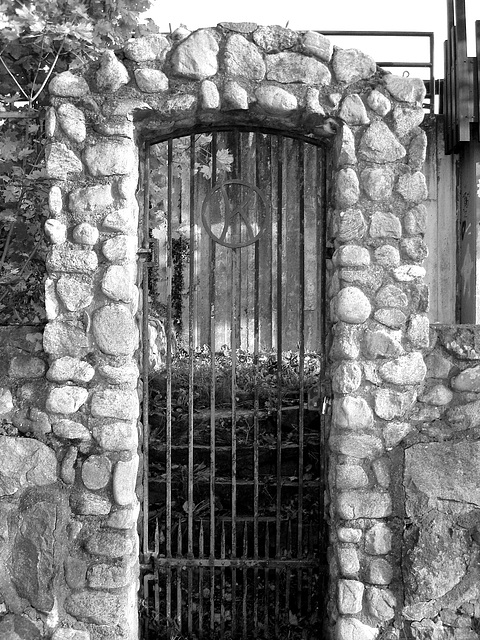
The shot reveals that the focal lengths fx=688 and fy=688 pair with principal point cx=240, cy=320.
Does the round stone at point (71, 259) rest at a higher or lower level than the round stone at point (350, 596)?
higher

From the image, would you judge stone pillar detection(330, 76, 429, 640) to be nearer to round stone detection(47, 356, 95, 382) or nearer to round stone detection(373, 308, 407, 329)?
round stone detection(373, 308, 407, 329)

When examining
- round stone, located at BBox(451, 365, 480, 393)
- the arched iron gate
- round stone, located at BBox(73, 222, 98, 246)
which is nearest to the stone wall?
round stone, located at BBox(73, 222, 98, 246)

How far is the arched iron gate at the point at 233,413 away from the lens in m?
3.52

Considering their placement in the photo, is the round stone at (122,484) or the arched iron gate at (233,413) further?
the arched iron gate at (233,413)

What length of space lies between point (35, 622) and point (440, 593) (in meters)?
Answer: 1.88

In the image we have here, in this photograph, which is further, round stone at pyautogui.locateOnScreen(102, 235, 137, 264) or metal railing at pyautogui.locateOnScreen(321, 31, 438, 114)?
metal railing at pyautogui.locateOnScreen(321, 31, 438, 114)

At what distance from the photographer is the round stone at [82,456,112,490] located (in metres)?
3.19

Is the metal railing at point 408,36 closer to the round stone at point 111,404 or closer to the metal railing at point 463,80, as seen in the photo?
the metal railing at point 463,80

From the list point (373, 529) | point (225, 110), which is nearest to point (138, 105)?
point (225, 110)

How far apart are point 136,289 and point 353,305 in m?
1.03

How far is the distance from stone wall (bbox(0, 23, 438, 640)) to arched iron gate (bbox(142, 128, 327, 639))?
0.30 meters

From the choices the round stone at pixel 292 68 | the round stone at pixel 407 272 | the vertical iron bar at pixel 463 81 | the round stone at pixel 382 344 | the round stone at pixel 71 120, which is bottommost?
the round stone at pixel 382 344

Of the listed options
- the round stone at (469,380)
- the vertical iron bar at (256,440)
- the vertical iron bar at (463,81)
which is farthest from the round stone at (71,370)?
the vertical iron bar at (463,81)

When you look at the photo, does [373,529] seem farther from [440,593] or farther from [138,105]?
[138,105]
